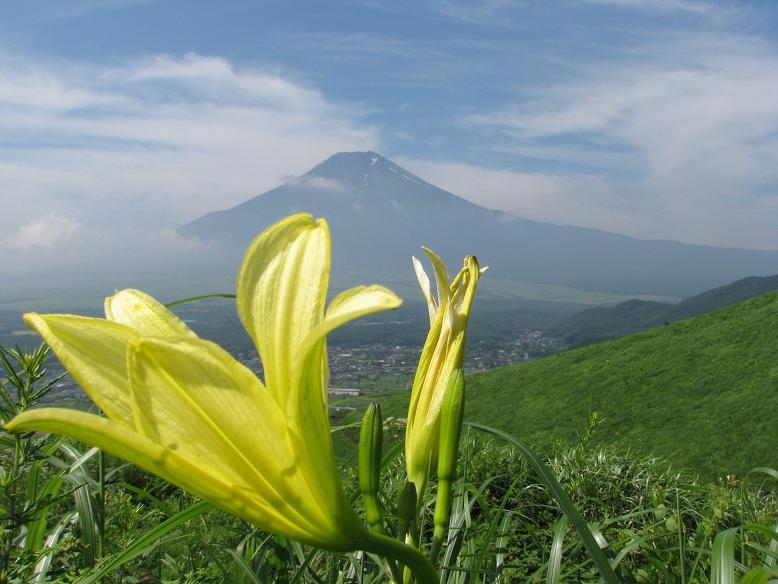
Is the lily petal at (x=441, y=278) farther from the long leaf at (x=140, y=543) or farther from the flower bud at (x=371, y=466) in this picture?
the long leaf at (x=140, y=543)

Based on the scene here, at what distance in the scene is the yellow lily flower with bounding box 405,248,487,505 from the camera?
96 centimetres

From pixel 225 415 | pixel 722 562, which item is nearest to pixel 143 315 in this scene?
pixel 225 415

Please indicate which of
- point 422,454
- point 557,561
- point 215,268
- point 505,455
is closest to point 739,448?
point 505,455

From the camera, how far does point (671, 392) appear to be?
370 inches

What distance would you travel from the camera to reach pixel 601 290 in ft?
638

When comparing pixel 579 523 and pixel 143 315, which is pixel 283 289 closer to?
pixel 143 315

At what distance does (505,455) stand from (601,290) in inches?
7894

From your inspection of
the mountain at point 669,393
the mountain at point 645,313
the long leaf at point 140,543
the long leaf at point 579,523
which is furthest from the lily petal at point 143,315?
the mountain at point 645,313

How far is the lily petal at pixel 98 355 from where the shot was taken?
622mm

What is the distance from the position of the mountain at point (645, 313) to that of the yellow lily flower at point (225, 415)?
34.7 meters

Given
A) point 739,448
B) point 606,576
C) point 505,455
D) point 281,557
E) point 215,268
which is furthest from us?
point 215,268

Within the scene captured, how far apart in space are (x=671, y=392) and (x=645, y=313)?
62953 mm

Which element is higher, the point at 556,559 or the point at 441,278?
the point at 441,278

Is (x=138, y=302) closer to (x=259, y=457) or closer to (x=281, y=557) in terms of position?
(x=259, y=457)
